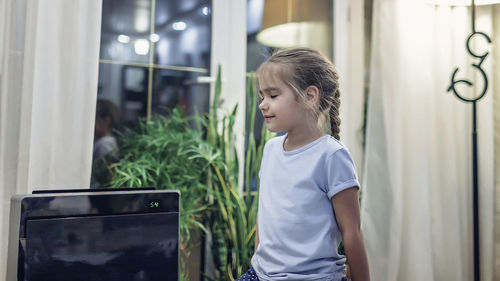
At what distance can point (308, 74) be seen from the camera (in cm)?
104

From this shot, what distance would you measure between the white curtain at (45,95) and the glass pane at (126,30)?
198mm

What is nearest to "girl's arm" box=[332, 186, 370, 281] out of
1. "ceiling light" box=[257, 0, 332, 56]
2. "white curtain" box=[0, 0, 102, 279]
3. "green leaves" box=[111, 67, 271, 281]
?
"green leaves" box=[111, 67, 271, 281]

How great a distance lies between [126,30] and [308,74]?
1.04 metres

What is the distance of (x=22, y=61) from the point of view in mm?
1441

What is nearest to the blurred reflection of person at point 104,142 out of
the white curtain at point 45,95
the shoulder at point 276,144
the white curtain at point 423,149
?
the white curtain at point 45,95

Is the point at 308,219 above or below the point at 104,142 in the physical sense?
below

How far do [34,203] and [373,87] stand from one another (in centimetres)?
177

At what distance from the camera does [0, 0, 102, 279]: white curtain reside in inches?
55.2

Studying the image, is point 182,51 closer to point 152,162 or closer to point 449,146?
point 152,162

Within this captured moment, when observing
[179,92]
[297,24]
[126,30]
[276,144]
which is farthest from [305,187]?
[297,24]

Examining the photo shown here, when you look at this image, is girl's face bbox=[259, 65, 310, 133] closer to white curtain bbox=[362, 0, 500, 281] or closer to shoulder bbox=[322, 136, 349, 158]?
shoulder bbox=[322, 136, 349, 158]

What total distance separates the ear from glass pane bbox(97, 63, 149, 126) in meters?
0.97

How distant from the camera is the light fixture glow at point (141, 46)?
71.9 inches

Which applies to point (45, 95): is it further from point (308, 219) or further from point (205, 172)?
point (308, 219)
